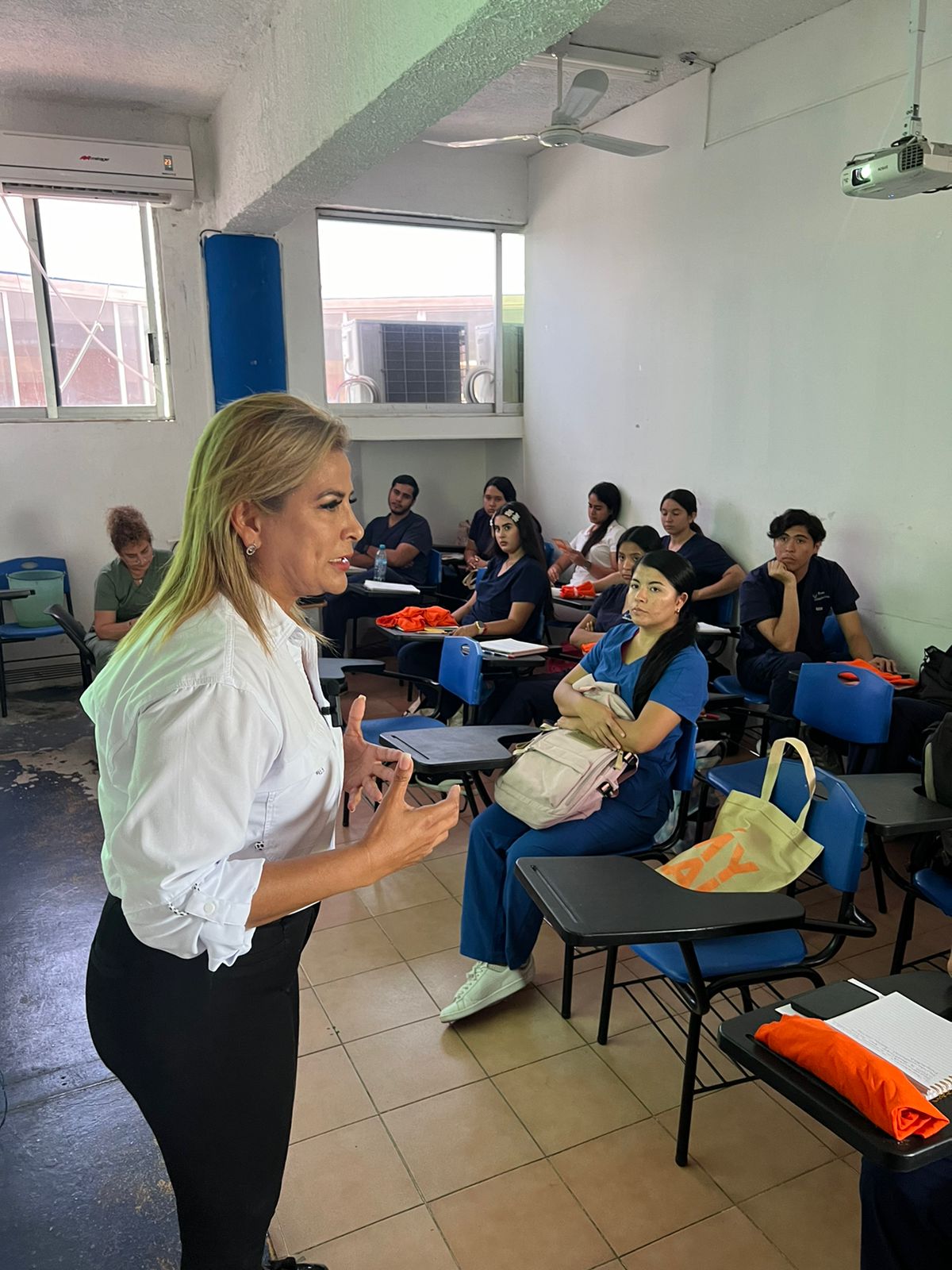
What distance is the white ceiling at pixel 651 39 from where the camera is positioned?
408cm

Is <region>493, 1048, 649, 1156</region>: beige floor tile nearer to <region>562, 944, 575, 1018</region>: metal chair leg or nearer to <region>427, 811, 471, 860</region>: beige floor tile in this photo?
<region>562, 944, 575, 1018</region>: metal chair leg

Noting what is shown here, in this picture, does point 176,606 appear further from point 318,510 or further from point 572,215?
point 572,215

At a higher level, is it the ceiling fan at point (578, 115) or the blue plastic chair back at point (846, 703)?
the ceiling fan at point (578, 115)

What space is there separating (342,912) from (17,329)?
4690 mm

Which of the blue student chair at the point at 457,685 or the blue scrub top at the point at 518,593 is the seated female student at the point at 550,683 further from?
the blue student chair at the point at 457,685

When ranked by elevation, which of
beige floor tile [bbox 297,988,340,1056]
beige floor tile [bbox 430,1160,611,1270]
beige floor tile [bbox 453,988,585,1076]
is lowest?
beige floor tile [bbox 453,988,585,1076]

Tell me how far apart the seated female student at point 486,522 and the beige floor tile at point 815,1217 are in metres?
4.54

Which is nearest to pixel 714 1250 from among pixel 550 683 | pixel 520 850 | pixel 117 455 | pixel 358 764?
pixel 520 850

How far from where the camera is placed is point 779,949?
2.00 meters

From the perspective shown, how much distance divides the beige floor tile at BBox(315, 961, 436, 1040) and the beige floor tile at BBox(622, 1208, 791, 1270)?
88cm

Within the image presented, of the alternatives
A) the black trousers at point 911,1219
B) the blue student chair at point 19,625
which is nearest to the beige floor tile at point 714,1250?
the black trousers at point 911,1219

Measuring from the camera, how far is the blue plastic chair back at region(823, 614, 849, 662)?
169 inches

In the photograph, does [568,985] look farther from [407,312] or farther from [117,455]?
[407,312]

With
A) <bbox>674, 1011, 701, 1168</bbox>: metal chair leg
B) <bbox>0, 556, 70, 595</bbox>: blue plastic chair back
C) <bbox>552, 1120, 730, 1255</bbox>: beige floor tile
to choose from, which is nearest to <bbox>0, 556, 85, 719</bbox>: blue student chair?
<bbox>0, 556, 70, 595</bbox>: blue plastic chair back
